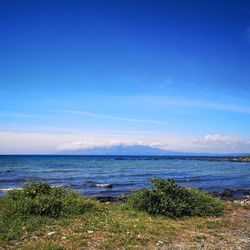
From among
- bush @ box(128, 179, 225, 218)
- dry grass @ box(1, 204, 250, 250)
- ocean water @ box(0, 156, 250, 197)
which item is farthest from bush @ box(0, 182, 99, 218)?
ocean water @ box(0, 156, 250, 197)

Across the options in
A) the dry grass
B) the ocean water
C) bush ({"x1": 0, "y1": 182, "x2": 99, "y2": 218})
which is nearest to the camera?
the dry grass

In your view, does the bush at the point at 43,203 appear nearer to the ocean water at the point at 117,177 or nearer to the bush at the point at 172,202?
the bush at the point at 172,202

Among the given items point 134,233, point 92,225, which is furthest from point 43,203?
point 134,233

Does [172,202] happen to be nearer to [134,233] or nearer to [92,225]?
[134,233]

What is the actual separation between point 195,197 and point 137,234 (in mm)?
5892

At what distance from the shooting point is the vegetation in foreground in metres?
9.68

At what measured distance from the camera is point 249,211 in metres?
16.9

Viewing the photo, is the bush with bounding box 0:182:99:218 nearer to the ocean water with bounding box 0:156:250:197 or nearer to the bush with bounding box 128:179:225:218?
the bush with bounding box 128:179:225:218

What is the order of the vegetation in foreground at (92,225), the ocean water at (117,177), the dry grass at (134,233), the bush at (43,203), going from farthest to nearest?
the ocean water at (117,177) → the bush at (43,203) → the vegetation in foreground at (92,225) → the dry grass at (134,233)

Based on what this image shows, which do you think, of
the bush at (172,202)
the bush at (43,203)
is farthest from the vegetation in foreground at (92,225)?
the bush at (172,202)

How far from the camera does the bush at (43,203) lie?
483 inches

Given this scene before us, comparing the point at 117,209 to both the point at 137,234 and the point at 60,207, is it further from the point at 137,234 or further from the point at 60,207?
the point at 137,234

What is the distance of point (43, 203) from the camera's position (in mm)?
12664

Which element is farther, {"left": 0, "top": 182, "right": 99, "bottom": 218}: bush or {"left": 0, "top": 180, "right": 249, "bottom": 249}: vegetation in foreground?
{"left": 0, "top": 182, "right": 99, "bottom": 218}: bush
